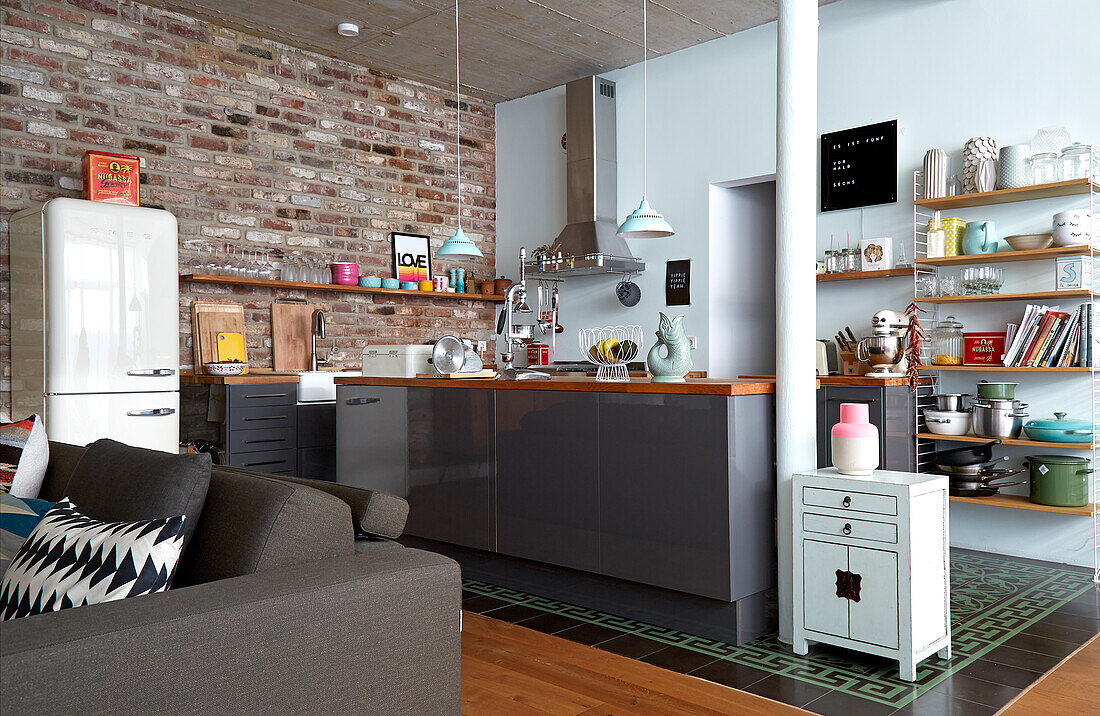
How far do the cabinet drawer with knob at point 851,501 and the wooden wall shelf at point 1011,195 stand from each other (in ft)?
7.64

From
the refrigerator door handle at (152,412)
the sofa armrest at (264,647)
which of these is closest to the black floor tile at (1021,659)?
the sofa armrest at (264,647)

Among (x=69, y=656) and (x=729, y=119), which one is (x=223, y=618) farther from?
(x=729, y=119)

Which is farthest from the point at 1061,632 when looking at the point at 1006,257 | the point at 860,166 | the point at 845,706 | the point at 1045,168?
the point at 860,166

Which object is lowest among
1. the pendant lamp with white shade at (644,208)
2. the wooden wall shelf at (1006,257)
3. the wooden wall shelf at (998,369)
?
the wooden wall shelf at (998,369)

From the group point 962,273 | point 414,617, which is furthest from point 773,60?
point 414,617

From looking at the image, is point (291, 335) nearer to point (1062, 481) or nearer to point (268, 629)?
point (1062, 481)

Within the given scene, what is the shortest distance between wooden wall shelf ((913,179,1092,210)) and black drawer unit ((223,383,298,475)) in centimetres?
385

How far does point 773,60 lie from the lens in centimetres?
557

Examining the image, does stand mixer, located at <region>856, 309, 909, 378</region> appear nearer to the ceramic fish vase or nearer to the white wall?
the white wall

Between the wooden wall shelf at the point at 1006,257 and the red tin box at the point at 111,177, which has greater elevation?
the red tin box at the point at 111,177

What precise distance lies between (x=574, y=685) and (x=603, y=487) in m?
0.86

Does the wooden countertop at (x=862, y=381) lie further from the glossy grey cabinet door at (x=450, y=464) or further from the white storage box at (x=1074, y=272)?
the glossy grey cabinet door at (x=450, y=464)

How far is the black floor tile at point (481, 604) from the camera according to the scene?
354 cm

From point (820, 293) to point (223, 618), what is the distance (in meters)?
4.57
